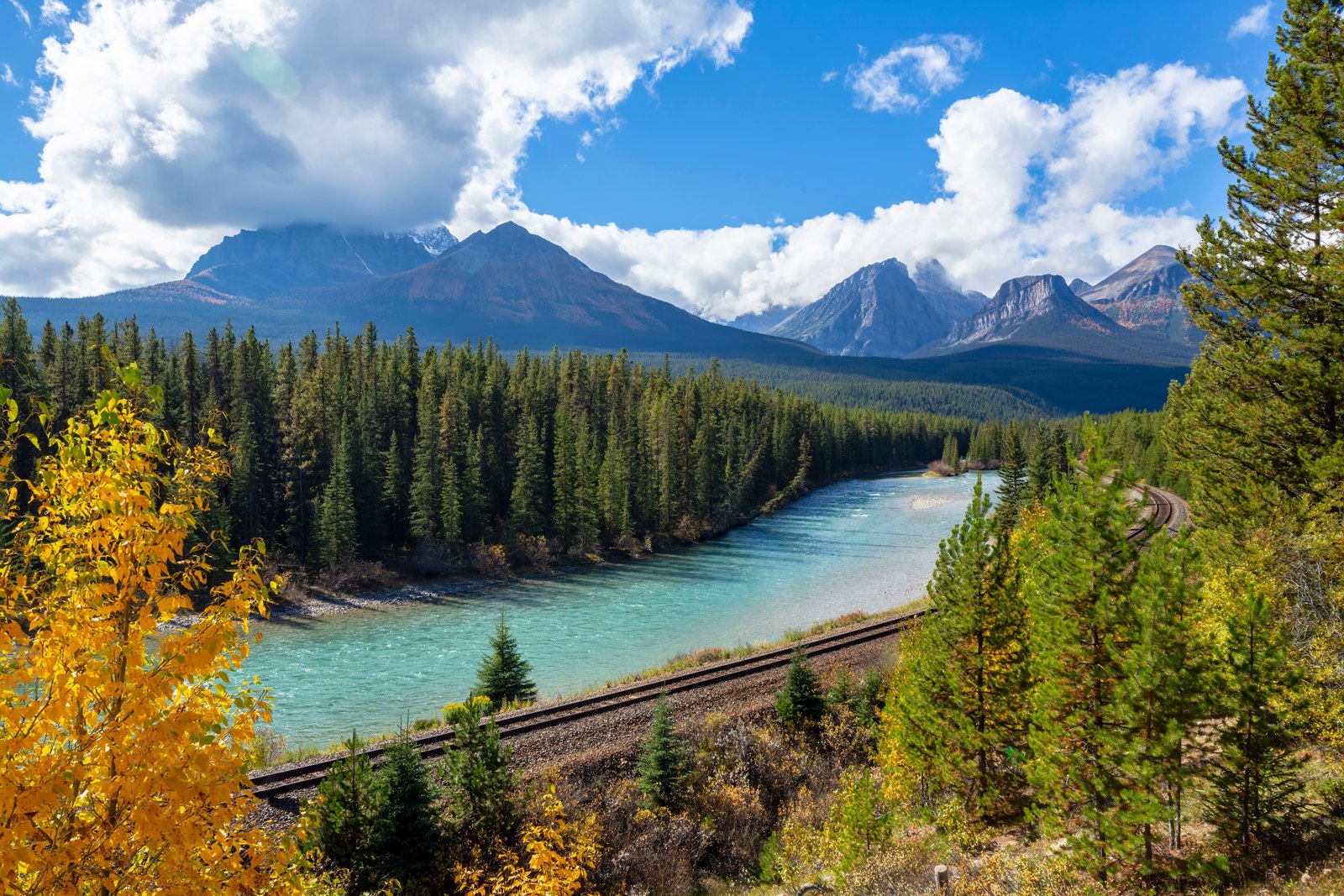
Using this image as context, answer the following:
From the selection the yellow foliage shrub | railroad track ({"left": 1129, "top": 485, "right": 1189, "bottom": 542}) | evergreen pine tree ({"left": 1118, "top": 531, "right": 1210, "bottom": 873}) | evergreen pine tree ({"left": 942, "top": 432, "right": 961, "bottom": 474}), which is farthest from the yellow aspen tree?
evergreen pine tree ({"left": 942, "top": 432, "right": 961, "bottom": 474})

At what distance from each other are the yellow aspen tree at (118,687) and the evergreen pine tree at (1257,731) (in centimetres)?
1343

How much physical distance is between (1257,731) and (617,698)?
18.2m

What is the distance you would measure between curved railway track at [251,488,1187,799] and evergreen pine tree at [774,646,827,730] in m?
2.67

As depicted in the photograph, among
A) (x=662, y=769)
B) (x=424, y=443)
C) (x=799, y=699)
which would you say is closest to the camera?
(x=662, y=769)

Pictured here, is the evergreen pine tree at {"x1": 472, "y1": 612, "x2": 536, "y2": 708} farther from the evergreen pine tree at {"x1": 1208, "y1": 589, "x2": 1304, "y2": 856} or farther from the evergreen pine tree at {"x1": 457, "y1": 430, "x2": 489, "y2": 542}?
the evergreen pine tree at {"x1": 457, "y1": 430, "x2": 489, "y2": 542}

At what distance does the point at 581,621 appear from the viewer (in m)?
42.2

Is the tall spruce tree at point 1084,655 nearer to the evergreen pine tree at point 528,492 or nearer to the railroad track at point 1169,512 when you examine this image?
the railroad track at point 1169,512

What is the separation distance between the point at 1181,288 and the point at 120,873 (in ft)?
65.3

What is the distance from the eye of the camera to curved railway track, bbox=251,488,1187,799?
1788 cm

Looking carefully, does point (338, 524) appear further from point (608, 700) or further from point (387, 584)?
point (608, 700)

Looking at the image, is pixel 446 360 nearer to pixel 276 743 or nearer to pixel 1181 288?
pixel 276 743

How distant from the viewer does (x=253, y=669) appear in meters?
33.2

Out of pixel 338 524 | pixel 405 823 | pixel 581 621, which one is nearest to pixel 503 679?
pixel 405 823

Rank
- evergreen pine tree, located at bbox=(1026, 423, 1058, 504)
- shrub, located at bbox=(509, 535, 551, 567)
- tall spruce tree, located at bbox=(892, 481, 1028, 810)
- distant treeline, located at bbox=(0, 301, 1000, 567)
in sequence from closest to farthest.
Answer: tall spruce tree, located at bbox=(892, 481, 1028, 810)
evergreen pine tree, located at bbox=(1026, 423, 1058, 504)
distant treeline, located at bbox=(0, 301, 1000, 567)
shrub, located at bbox=(509, 535, 551, 567)
